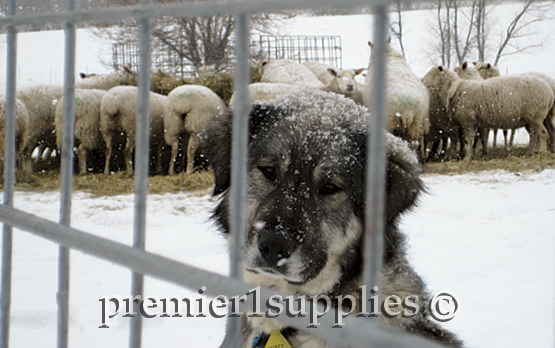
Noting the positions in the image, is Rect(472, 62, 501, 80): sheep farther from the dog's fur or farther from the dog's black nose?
the dog's black nose

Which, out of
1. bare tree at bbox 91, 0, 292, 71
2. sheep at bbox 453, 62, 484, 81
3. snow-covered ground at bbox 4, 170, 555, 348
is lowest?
snow-covered ground at bbox 4, 170, 555, 348

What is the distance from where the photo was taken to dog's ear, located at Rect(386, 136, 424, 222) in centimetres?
263

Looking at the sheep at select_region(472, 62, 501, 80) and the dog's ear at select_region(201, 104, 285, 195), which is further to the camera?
the sheep at select_region(472, 62, 501, 80)

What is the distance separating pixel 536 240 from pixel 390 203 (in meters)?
3.88

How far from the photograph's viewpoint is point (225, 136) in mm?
3037

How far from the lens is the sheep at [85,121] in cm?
1144

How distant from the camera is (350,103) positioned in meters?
3.10

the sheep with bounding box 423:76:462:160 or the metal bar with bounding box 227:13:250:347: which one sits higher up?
the sheep with bounding box 423:76:462:160

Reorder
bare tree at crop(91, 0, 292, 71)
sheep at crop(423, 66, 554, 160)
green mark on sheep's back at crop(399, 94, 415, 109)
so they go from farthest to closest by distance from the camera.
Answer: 1. bare tree at crop(91, 0, 292, 71)
2. sheep at crop(423, 66, 554, 160)
3. green mark on sheep's back at crop(399, 94, 415, 109)

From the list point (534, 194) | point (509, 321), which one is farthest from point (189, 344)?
point (534, 194)

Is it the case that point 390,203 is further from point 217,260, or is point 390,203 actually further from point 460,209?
point 460,209

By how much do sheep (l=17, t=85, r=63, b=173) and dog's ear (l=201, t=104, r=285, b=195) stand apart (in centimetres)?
977

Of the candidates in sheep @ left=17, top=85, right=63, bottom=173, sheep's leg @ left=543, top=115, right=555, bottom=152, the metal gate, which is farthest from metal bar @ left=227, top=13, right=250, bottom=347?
sheep's leg @ left=543, top=115, right=555, bottom=152

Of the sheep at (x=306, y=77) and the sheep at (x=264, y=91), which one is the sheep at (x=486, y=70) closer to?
the sheep at (x=306, y=77)
